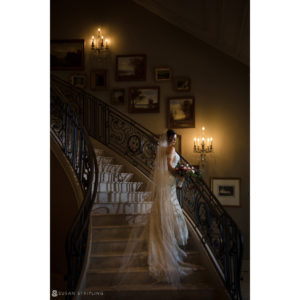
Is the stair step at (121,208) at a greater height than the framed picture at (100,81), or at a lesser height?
lesser

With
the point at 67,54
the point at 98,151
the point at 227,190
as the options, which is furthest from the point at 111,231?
the point at 67,54

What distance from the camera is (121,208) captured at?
14.4 ft

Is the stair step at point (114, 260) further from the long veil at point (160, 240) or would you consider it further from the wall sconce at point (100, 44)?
the wall sconce at point (100, 44)

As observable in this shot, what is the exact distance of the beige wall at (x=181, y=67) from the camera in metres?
6.20

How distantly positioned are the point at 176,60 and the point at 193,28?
0.81m

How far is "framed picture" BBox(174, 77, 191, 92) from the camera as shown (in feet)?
21.4

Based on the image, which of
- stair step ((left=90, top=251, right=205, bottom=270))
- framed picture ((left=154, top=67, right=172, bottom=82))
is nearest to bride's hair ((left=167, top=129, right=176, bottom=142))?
stair step ((left=90, top=251, right=205, bottom=270))

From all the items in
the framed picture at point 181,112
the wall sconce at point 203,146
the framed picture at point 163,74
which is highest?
the framed picture at point 163,74

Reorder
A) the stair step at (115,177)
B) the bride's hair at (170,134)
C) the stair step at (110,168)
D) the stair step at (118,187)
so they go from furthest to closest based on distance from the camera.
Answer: the stair step at (110,168) → the stair step at (115,177) → the stair step at (118,187) → the bride's hair at (170,134)

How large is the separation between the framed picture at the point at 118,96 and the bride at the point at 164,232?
324 cm

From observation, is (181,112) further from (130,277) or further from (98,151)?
(130,277)

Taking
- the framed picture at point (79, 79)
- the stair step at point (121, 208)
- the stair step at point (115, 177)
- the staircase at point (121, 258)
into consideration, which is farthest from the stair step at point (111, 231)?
the framed picture at point (79, 79)
